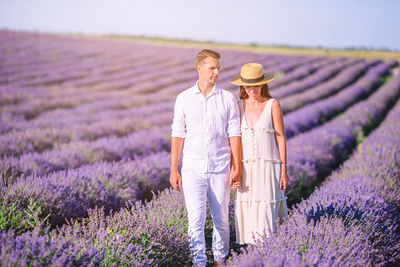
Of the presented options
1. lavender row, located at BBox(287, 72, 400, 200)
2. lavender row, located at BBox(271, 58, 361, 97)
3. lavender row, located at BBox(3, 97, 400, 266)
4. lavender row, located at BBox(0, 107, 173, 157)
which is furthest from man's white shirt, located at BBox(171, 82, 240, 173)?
lavender row, located at BBox(271, 58, 361, 97)

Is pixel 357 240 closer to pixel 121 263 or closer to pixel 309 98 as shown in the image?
pixel 121 263

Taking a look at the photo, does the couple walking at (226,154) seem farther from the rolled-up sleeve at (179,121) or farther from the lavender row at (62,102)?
the lavender row at (62,102)

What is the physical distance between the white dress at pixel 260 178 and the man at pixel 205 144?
0.13 meters

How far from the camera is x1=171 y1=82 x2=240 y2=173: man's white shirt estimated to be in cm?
212

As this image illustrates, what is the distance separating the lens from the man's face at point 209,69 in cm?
207

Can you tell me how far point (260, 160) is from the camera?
227cm

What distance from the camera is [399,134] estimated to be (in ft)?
18.3

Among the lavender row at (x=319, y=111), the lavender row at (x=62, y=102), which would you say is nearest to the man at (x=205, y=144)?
the lavender row at (x=319, y=111)

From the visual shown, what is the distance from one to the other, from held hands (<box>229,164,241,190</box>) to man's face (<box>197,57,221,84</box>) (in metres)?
0.65

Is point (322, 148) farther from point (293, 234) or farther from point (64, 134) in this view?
point (64, 134)

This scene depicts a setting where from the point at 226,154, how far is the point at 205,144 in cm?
17

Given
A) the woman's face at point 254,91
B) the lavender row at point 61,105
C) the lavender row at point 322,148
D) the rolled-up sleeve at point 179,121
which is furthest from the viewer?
the lavender row at point 61,105

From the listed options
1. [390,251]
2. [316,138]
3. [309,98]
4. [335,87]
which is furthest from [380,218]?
[335,87]

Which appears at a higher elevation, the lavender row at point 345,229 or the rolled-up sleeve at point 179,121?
the rolled-up sleeve at point 179,121
